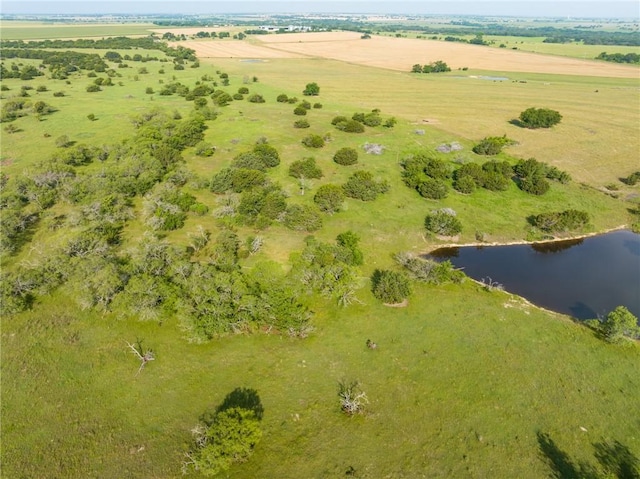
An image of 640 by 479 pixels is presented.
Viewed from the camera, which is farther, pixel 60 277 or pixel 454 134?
pixel 454 134

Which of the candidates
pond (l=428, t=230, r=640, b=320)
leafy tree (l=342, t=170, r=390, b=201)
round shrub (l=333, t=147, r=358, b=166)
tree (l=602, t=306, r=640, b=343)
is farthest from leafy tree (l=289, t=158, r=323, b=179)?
tree (l=602, t=306, r=640, b=343)

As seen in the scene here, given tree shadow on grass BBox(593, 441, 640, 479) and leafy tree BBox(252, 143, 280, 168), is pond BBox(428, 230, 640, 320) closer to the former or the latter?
tree shadow on grass BBox(593, 441, 640, 479)

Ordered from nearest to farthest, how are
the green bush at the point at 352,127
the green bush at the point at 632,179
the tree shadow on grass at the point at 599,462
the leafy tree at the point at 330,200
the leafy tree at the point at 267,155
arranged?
the tree shadow on grass at the point at 599,462
the leafy tree at the point at 330,200
the green bush at the point at 632,179
the leafy tree at the point at 267,155
the green bush at the point at 352,127

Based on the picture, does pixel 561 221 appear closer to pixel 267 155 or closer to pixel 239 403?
pixel 239 403

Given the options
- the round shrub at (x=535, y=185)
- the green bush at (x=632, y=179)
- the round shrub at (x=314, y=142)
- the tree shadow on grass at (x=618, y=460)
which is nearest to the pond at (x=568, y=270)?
the round shrub at (x=535, y=185)

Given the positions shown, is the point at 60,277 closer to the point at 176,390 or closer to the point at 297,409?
the point at 176,390

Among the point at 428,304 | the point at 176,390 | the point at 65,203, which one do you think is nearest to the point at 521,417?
the point at 428,304

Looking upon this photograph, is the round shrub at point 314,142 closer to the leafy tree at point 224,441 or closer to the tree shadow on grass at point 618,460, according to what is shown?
the leafy tree at point 224,441
